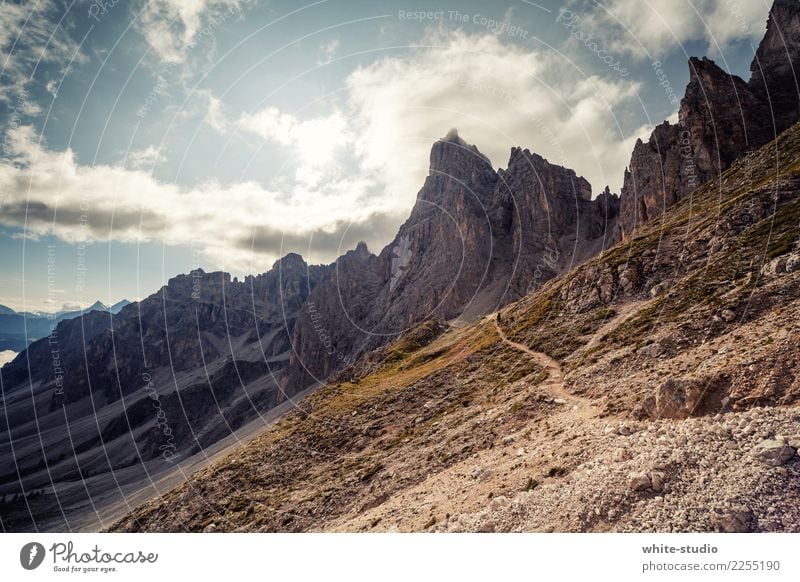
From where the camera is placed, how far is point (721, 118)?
115312 mm

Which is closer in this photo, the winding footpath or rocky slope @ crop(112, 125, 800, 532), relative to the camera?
rocky slope @ crop(112, 125, 800, 532)

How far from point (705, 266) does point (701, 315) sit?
16.1 metres

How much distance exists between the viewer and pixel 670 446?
53.1ft

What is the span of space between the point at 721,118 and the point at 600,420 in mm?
137172

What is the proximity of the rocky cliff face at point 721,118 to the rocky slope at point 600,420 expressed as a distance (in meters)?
36.5

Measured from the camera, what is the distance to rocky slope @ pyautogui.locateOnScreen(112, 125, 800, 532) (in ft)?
47.5
